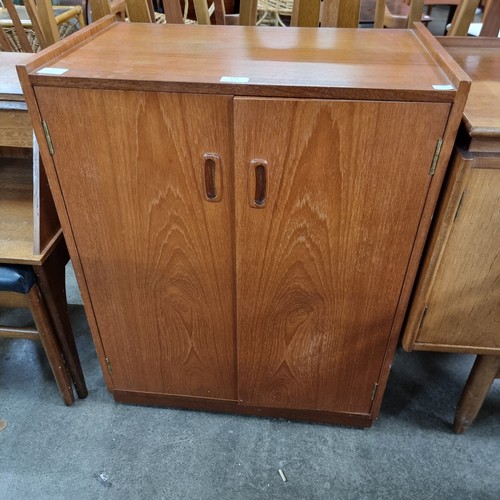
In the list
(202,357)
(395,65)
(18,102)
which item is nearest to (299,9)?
(395,65)

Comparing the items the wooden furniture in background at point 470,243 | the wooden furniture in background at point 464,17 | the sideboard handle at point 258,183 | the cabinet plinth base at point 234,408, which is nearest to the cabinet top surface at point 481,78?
the wooden furniture in background at point 470,243

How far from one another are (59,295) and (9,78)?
1.86 ft

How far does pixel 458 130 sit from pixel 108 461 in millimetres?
1229

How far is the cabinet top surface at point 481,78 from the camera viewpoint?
817mm

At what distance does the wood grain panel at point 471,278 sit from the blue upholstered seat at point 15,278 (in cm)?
97

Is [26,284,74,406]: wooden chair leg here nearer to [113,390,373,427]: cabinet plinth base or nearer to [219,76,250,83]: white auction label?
[113,390,373,427]: cabinet plinth base

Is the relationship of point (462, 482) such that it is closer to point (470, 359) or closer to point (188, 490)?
point (470, 359)

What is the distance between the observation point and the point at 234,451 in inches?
51.9

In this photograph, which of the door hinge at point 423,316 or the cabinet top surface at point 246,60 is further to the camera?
the door hinge at point 423,316

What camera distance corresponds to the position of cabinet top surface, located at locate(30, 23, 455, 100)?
818mm

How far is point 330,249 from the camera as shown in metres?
0.99

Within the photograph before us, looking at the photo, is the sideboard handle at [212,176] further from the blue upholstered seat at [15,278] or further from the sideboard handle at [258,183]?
the blue upholstered seat at [15,278]

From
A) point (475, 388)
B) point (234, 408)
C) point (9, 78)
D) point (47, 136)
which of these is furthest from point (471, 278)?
point (9, 78)

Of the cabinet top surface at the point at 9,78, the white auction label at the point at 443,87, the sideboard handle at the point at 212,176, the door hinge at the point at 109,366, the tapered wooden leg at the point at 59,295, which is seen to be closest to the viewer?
the white auction label at the point at 443,87
